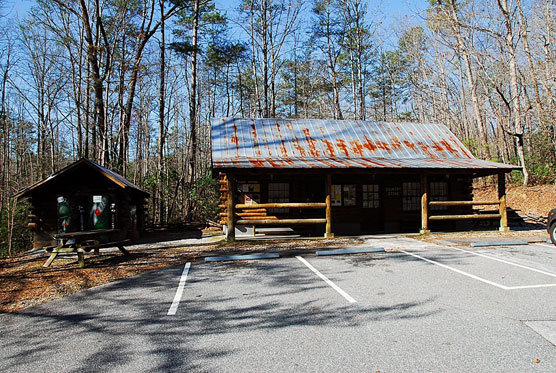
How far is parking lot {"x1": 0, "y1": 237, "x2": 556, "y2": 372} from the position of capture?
3.50 m

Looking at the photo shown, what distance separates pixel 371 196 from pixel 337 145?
274 centimetres

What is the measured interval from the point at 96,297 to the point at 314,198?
1035 cm

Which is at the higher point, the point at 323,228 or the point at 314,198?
the point at 314,198

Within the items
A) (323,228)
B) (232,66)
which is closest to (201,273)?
(323,228)

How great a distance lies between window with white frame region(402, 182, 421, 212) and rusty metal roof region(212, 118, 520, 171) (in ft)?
4.44

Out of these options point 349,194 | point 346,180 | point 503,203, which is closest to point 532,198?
point 503,203

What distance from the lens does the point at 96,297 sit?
6.05 meters

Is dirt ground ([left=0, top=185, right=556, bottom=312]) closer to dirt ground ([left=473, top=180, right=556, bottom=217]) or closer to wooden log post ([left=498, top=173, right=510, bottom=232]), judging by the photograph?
wooden log post ([left=498, top=173, right=510, bottom=232])

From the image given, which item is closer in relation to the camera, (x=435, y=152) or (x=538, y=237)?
(x=538, y=237)

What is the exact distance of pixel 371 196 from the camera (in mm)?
15695

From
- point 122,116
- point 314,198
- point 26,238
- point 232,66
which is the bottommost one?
point 26,238

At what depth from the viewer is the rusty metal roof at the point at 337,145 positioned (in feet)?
44.5

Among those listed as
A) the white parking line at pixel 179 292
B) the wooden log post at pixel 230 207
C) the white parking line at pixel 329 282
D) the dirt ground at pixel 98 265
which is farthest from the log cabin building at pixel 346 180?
the white parking line at pixel 179 292

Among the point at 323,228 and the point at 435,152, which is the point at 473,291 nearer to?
the point at 323,228
